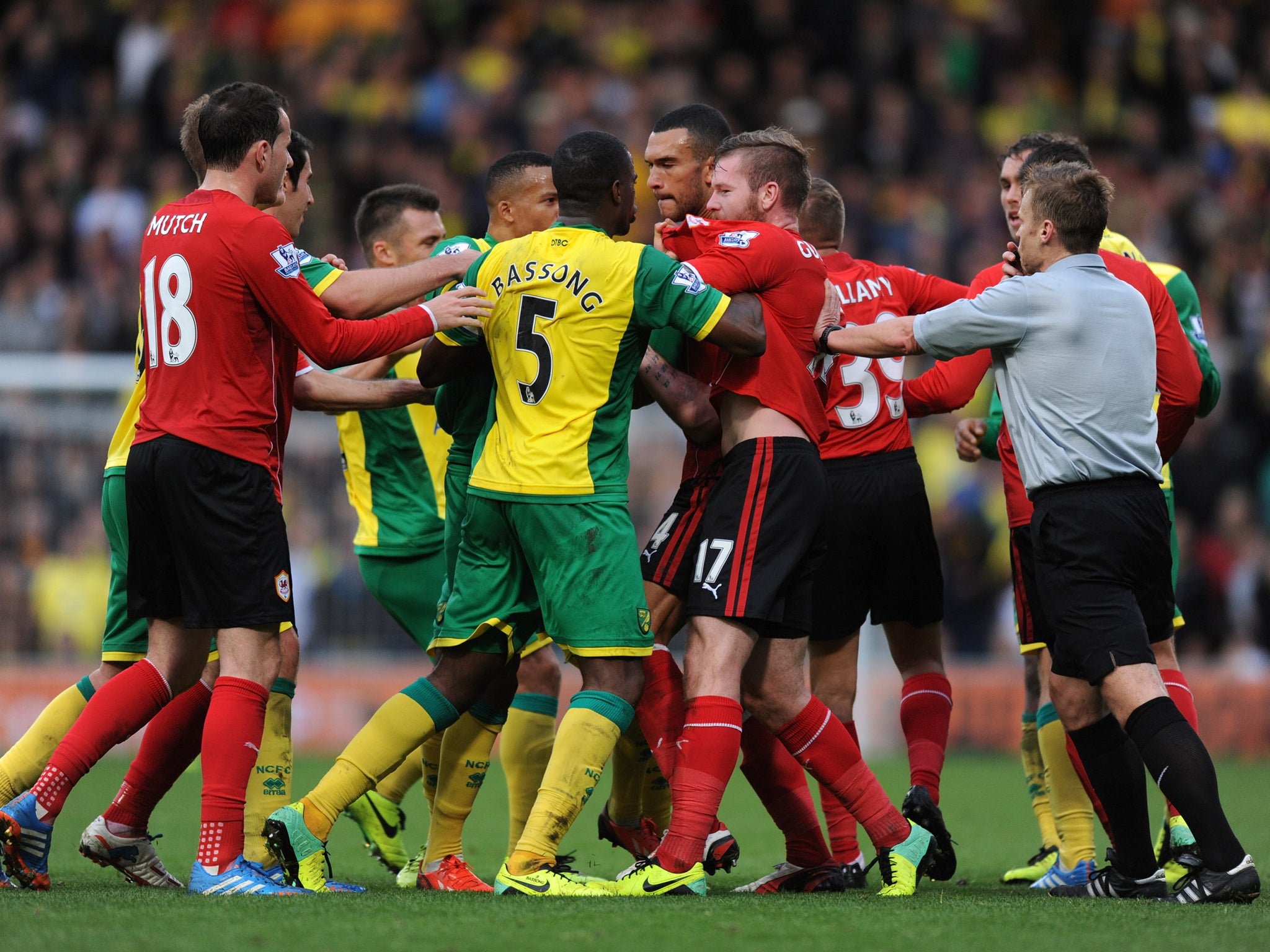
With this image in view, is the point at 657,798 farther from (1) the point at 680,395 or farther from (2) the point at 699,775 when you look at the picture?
(1) the point at 680,395

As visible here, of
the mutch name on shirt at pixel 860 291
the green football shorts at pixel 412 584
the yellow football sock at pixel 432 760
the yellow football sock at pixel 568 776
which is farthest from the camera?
the green football shorts at pixel 412 584

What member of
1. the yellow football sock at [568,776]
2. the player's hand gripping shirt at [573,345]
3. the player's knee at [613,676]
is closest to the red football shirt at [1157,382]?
the player's hand gripping shirt at [573,345]

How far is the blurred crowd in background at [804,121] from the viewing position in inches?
544

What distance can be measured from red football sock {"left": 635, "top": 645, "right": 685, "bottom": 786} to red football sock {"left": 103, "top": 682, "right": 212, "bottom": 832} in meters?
1.60

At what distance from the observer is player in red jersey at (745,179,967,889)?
20.7 feet

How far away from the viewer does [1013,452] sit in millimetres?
6281

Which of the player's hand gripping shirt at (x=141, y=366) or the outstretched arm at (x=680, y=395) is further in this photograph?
the player's hand gripping shirt at (x=141, y=366)

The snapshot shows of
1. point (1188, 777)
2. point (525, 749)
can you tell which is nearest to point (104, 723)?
point (525, 749)

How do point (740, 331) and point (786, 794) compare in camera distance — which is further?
point (786, 794)

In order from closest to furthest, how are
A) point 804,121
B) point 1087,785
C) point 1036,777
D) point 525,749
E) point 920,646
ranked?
point 1087,785, point 525,749, point 920,646, point 1036,777, point 804,121

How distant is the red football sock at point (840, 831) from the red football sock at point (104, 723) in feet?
8.01

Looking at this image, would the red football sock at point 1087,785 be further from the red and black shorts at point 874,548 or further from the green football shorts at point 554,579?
the green football shorts at point 554,579

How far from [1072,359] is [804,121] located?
12351mm

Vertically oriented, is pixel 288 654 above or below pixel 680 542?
below
